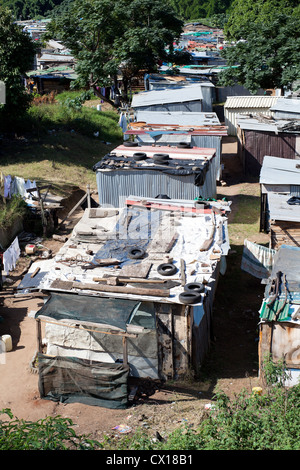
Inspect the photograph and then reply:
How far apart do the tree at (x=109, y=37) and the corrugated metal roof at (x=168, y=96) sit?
2.35 meters

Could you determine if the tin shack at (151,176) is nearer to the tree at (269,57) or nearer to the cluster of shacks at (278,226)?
the cluster of shacks at (278,226)

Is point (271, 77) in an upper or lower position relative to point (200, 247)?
upper

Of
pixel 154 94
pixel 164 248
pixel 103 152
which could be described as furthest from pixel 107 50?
pixel 164 248

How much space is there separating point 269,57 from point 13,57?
51.2 feet

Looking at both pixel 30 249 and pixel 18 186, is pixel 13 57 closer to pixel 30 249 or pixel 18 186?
pixel 18 186

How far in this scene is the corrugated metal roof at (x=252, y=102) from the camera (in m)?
28.3

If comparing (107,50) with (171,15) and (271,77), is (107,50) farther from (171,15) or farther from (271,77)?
(271,77)

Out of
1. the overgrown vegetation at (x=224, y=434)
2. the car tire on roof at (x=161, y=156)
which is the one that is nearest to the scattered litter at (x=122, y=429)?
the overgrown vegetation at (x=224, y=434)

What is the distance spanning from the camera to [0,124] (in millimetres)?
24828

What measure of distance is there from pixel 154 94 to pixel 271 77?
7.73 metres

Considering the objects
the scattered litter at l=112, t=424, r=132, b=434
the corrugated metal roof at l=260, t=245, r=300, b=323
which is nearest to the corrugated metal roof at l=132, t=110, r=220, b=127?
the corrugated metal roof at l=260, t=245, r=300, b=323

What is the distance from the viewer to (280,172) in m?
17.8

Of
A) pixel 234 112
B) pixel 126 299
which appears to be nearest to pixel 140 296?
A: pixel 126 299

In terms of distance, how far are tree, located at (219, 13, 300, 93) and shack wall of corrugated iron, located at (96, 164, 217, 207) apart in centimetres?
1591
